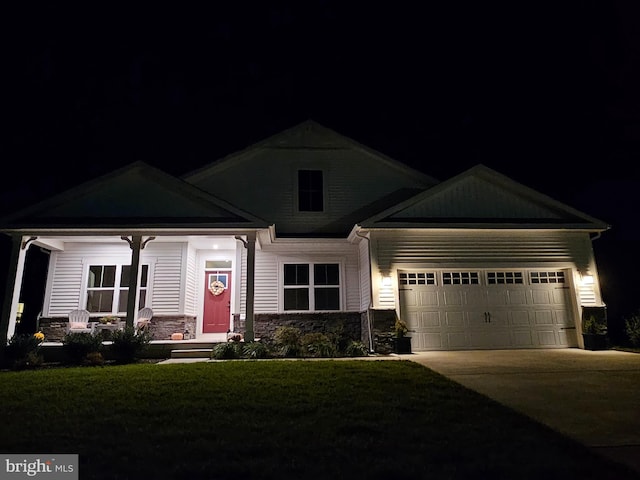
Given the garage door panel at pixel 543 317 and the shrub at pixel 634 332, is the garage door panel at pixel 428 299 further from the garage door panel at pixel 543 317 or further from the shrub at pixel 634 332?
the shrub at pixel 634 332

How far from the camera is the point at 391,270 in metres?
11.5

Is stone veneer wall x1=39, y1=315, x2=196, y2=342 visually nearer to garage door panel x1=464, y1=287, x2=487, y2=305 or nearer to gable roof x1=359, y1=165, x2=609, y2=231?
gable roof x1=359, y1=165, x2=609, y2=231

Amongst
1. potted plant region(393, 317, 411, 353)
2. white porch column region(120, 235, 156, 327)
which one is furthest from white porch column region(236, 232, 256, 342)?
potted plant region(393, 317, 411, 353)

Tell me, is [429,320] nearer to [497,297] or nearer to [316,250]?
[497,297]

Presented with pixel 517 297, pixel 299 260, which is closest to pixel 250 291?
pixel 299 260

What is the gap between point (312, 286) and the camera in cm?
1320

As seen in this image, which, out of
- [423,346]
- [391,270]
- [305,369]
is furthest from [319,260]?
[305,369]

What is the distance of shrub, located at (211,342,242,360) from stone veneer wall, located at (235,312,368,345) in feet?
7.89

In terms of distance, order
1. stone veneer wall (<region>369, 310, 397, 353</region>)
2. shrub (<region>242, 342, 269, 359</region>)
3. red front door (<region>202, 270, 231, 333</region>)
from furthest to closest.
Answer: red front door (<region>202, 270, 231, 333</region>) → stone veneer wall (<region>369, 310, 397, 353</region>) → shrub (<region>242, 342, 269, 359</region>)

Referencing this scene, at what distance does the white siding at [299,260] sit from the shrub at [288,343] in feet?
5.24

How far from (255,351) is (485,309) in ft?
21.2

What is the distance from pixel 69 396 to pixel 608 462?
6.56m

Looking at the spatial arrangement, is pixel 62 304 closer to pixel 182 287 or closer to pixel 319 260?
pixel 182 287
